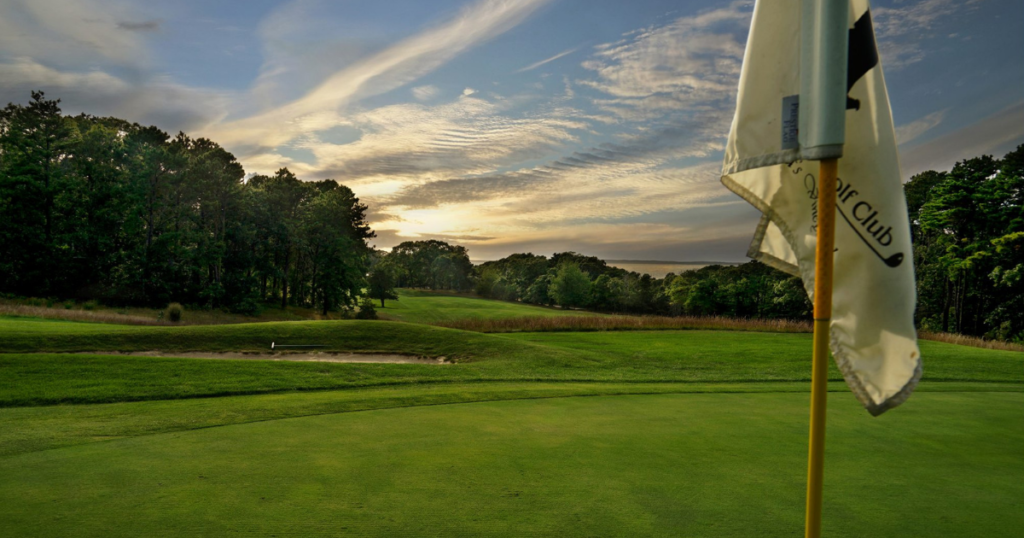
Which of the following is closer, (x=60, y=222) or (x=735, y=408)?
(x=735, y=408)

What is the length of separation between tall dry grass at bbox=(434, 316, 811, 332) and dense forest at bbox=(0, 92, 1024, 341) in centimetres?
1715

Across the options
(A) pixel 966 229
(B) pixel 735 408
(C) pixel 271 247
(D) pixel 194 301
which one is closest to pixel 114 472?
(B) pixel 735 408

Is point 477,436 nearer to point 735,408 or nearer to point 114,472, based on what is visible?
point 114,472

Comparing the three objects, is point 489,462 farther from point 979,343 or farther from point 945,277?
point 945,277

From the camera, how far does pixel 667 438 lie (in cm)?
495

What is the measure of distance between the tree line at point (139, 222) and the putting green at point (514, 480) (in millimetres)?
35834

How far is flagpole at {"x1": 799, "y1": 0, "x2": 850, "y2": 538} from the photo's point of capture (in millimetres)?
1664

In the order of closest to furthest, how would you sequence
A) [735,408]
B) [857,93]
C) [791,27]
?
[857,93] → [791,27] → [735,408]

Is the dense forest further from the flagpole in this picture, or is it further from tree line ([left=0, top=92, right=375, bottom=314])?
the flagpole

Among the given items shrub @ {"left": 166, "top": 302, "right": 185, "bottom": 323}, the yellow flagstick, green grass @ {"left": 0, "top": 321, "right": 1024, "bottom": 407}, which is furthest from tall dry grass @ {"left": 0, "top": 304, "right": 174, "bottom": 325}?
the yellow flagstick

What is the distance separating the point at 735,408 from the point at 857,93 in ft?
19.4

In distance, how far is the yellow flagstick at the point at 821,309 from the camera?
166cm

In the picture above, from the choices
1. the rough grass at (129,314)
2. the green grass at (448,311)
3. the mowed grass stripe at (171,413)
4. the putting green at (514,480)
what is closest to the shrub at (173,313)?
the rough grass at (129,314)

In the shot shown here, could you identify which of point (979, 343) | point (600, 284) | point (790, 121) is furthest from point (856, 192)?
point (600, 284)
